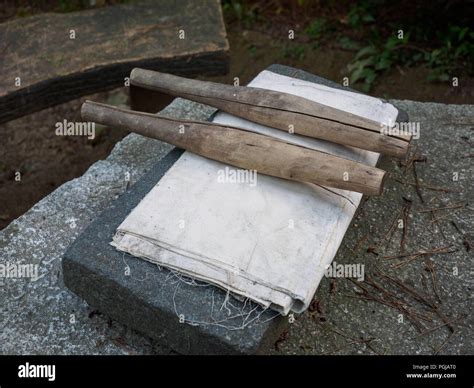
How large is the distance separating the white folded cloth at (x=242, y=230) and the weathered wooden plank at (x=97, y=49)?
1.16 m

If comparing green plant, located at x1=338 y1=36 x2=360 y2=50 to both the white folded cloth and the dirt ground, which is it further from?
the white folded cloth

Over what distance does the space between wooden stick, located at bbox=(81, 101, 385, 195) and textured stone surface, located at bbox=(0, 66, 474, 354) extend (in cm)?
44

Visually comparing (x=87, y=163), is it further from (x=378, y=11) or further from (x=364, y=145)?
(x=378, y=11)

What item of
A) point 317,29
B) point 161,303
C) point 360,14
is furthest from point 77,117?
point 161,303

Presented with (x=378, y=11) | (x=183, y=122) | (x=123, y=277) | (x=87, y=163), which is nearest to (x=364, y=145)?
(x=183, y=122)

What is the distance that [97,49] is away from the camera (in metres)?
3.89

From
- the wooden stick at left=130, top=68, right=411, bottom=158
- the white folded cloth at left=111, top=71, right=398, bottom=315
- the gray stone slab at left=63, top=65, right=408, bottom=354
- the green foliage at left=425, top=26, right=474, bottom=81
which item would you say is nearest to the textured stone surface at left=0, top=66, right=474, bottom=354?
the gray stone slab at left=63, top=65, right=408, bottom=354

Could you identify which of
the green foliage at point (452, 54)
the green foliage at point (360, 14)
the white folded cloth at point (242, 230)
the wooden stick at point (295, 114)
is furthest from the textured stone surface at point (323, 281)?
the green foliage at point (360, 14)

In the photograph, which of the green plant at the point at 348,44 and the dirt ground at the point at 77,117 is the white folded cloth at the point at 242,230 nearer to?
the dirt ground at the point at 77,117

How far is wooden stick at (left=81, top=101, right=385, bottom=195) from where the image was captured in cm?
264

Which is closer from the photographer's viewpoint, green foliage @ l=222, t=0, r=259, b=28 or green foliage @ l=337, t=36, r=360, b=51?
green foliage @ l=337, t=36, r=360, b=51

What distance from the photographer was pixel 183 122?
2.99m

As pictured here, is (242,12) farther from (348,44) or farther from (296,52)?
(348,44)

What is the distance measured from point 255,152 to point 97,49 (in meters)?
1.56
